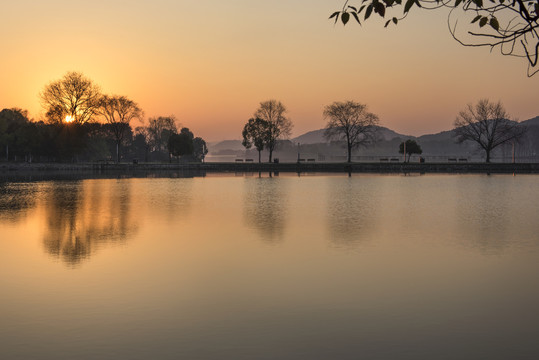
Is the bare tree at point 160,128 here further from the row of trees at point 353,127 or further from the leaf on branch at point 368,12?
the leaf on branch at point 368,12

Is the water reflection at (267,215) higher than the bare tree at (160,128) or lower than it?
lower

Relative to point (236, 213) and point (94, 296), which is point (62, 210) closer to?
point (236, 213)

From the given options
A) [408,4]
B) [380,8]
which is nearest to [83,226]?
[380,8]

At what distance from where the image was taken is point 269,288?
51.6 feet

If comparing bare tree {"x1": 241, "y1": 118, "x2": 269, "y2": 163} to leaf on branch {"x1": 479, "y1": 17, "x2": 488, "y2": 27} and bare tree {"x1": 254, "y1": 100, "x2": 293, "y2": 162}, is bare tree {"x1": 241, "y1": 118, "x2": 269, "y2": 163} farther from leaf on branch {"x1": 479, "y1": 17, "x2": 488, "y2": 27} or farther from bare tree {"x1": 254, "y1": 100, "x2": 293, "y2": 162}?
leaf on branch {"x1": 479, "y1": 17, "x2": 488, "y2": 27}

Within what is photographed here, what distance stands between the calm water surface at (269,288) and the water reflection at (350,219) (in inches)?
5.9

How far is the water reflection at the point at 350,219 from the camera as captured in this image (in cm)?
2502

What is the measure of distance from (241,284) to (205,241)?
873cm

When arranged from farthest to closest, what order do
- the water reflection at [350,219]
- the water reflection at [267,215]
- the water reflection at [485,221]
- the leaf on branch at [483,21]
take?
the water reflection at [267,215] → the water reflection at [350,219] → the water reflection at [485,221] → the leaf on branch at [483,21]

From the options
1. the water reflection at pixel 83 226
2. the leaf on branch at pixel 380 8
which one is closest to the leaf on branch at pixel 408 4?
the leaf on branch at pixel 380 8

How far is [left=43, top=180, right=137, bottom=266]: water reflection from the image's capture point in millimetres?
22547

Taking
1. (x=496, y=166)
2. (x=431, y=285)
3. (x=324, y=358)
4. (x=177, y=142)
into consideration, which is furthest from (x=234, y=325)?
(x=177, y=142)

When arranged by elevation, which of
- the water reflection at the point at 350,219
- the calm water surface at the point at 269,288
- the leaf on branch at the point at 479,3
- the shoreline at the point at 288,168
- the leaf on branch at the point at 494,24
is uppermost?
the leaf on branch at the point at 479,3

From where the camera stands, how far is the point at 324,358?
10055mm
